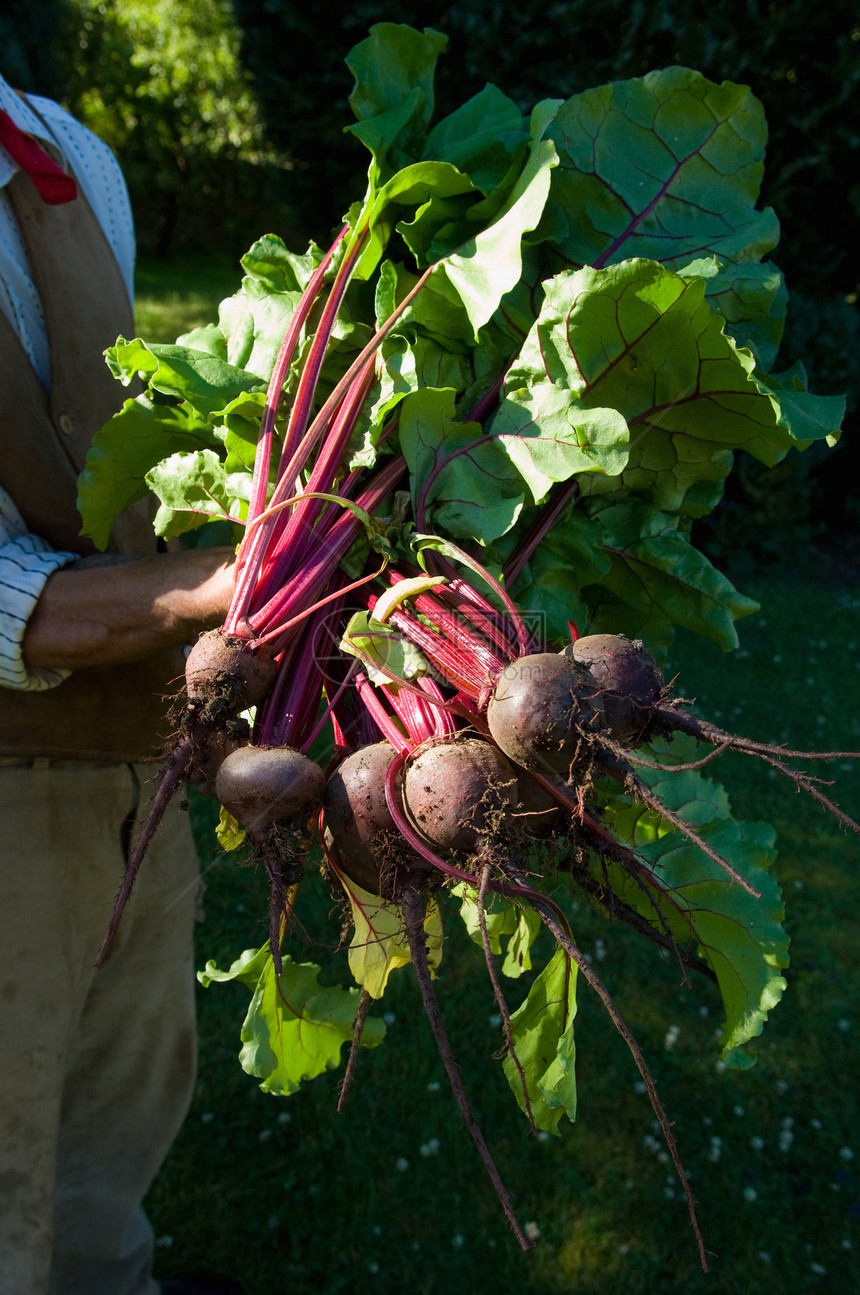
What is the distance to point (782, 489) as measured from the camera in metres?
7.16

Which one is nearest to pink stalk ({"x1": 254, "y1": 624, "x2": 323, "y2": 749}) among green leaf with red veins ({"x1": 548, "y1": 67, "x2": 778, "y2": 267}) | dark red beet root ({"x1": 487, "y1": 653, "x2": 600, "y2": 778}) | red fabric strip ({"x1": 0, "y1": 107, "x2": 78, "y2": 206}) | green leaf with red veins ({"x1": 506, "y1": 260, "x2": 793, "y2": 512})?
dark red beet root ({"x1": 487, "y1": 653, "x2": 600, "y2": 778})

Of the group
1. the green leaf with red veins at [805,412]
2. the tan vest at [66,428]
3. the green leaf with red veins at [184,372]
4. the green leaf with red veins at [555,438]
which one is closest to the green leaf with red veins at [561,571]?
the green leaf with red veins at [555,438]

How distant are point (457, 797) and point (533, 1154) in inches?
88.8

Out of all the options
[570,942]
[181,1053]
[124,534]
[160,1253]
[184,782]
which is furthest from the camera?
[160,1253]

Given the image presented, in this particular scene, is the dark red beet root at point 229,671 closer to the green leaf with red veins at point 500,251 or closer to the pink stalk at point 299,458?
the pink stalk at point 299,458

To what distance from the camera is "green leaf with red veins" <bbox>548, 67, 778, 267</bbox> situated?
5.82ft

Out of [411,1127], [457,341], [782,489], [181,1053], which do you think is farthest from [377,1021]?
[782,489]

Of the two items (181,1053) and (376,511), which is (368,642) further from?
(181,1053)

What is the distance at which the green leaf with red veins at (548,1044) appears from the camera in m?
1.51

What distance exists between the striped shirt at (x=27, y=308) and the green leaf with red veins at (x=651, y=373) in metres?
1.00

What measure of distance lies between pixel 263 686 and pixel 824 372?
22.2ft

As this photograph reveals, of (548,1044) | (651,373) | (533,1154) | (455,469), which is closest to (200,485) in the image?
(455,469)

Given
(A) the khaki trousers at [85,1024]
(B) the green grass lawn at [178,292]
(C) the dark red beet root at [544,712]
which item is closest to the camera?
(C) the dark red beet root at [544,712]

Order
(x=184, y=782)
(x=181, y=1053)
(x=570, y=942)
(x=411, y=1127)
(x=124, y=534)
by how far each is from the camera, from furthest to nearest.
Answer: (x=411, y=1127) → (x=181, y=1053) → (x=124, y=534) → (x=184, y=782) → (x=570, y=942)
